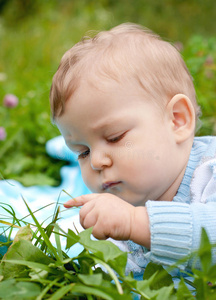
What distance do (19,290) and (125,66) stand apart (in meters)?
0.85

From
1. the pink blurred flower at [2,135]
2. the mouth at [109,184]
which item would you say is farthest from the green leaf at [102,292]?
the pink blurred flower at [2,135]

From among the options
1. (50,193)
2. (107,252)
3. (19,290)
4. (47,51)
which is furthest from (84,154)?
(47,51)

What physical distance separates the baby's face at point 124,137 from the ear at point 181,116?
0.04 metres

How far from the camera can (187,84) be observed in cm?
163

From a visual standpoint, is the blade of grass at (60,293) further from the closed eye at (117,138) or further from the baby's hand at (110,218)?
the closed eye at (117,138)

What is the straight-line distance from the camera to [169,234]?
1.16 metres

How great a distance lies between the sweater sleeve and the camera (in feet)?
3.81

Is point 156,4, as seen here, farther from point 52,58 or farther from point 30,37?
point 52,58

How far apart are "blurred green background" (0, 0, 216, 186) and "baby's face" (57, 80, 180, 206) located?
0.34 metres

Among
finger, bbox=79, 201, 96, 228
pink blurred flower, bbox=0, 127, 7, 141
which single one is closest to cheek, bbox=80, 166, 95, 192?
finger, bbox=79, 201, 96, 228

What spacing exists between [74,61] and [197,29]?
7280 millimetres

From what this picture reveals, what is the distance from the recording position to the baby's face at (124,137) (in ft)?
4.50

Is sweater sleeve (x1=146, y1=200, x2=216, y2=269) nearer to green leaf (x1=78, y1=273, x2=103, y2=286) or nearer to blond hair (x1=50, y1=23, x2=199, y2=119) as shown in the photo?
green leaf (x1=78, y1=273, x2=103, y2=286)

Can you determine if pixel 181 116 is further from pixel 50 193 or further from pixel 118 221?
pixel 50 193
